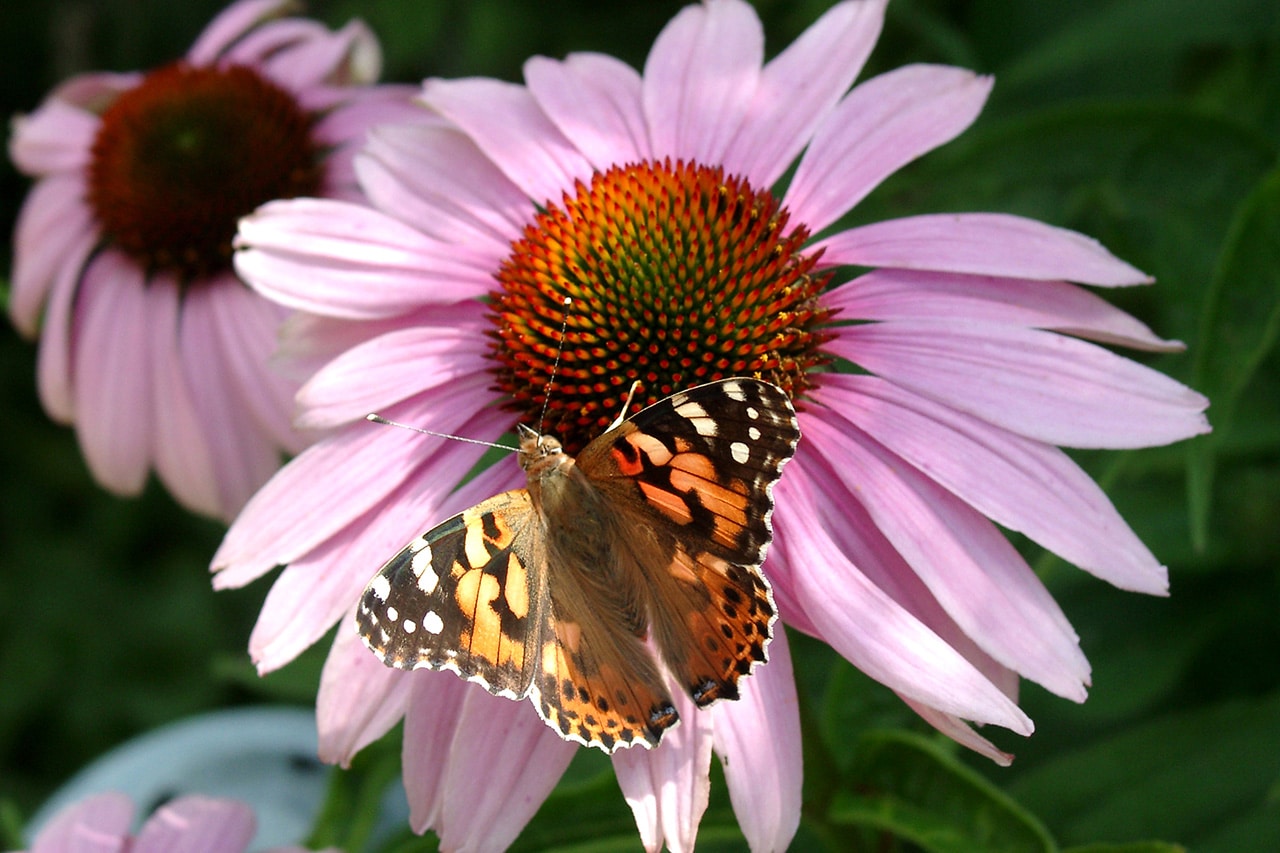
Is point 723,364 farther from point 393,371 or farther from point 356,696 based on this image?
point 356,696

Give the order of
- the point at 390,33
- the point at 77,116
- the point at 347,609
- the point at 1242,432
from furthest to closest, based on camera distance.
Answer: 1. the point at 390,33
2. the point at 77,116
3. the point at 1242,432
4. the point at 347,609

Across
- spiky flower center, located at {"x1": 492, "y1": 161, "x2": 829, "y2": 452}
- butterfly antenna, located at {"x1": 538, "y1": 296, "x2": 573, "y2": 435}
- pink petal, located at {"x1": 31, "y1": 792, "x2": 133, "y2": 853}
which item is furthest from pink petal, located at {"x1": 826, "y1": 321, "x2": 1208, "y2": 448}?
pink petal, located at {"x1": 31, "y1": 792, "x2": 133, "y2": 853}

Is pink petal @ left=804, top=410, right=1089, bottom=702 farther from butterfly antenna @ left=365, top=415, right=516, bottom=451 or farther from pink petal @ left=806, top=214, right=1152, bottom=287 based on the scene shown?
butterfly antenna @ left=365, top=415, right=516, bottom=451

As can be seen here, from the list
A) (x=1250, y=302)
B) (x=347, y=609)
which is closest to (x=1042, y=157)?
(x=1250, y=302)

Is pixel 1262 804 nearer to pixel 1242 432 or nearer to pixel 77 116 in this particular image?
pixel 1242 432

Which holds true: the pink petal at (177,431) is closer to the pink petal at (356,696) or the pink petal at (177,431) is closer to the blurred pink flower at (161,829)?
the blurred pink flower at (161,829)

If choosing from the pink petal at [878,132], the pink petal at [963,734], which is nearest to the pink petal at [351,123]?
the pink petal at [878,132]

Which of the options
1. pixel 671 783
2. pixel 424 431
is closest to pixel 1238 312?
pixel 671 783
